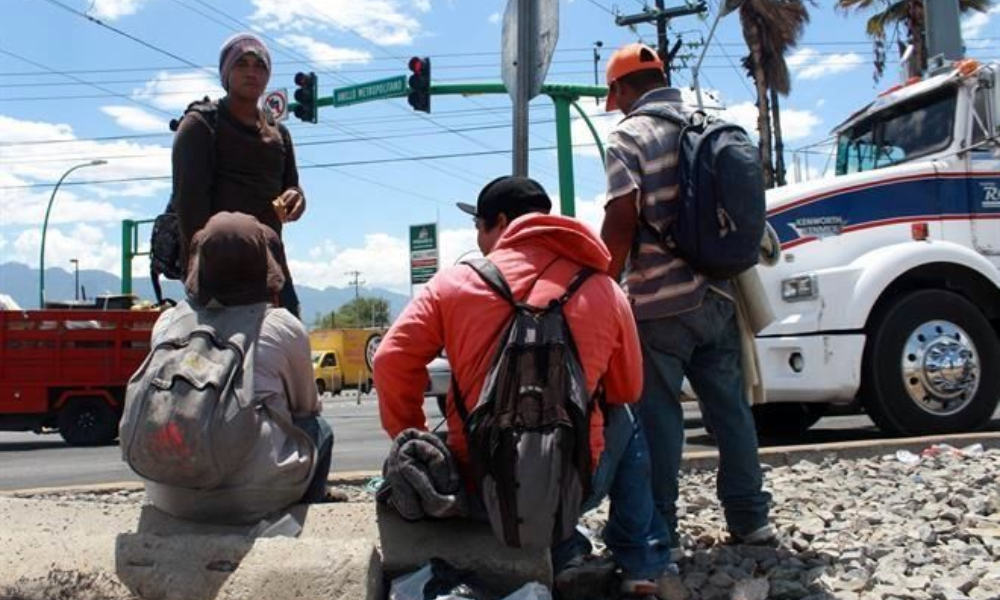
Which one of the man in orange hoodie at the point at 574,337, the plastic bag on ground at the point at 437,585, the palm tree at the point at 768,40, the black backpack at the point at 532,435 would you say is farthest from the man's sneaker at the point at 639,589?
the palm tree at the point at 768,40

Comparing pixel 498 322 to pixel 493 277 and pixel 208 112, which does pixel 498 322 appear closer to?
pixel 493 277

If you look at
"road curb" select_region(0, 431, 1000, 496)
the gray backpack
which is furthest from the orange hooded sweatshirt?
"road curb" select_region(0, 431, 1000, 496)

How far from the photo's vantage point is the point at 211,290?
322 centimetres

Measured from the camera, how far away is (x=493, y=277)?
302cm

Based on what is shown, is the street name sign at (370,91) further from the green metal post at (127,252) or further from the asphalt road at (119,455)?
the green metal post at (127,252)

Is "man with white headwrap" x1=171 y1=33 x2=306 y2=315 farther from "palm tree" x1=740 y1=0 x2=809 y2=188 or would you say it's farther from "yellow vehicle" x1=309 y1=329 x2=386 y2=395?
"yellow vehicle" x1=309 y1=329 x2=386 y2=395

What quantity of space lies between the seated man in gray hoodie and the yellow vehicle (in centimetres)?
3277

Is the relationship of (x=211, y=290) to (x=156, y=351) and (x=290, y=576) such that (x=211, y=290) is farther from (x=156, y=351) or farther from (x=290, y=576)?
(x=290, y=576)

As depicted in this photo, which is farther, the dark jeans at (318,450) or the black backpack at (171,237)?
the black backpack at (171,237)

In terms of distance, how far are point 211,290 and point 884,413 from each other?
4914mm

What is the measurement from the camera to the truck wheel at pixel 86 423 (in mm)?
14172

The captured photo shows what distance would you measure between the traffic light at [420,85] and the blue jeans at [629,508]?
15.3 meters

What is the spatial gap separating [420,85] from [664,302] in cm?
1500

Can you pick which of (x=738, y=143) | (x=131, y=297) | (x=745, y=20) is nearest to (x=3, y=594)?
(x=738, y=143)
